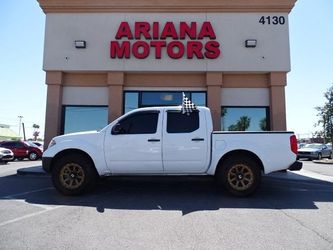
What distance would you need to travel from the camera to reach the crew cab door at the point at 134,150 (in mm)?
7355

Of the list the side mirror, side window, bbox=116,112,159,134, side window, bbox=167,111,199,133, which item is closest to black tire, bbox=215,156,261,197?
side window, bbox=167,111,199,133

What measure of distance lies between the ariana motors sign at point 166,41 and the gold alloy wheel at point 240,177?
6199mm

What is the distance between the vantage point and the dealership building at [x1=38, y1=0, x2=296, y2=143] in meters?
12.2

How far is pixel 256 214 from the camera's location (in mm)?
5805

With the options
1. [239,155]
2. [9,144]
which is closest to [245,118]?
[239,155]

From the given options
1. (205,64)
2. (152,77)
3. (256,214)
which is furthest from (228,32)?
(256,214)

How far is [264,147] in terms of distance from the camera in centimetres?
726

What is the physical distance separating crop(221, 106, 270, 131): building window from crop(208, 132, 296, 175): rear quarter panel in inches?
200

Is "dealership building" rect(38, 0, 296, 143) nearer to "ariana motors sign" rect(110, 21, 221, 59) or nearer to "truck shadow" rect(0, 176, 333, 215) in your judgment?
"ariana motors sign" rect(110, 21, 221, 59)

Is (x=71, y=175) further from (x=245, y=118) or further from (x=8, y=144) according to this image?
(x=8, y=144)

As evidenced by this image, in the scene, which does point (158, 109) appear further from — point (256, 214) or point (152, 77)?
point (152, 77)

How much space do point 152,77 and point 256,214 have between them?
812 cm

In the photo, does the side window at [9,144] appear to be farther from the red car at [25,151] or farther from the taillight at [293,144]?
the taillight at [293,144]

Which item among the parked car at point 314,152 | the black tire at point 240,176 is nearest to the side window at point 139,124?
the black tire at point 240,176
